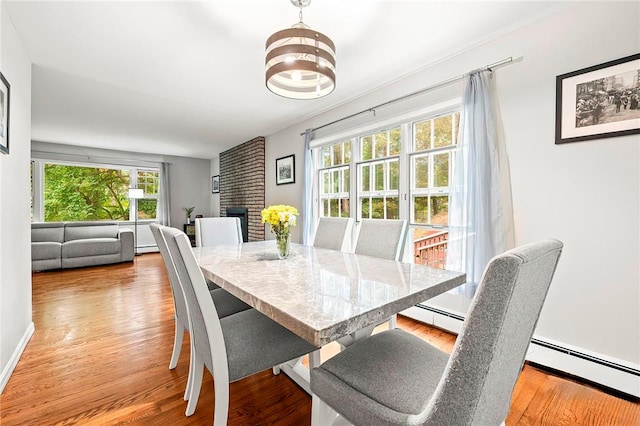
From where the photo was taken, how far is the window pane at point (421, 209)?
2.82 meters

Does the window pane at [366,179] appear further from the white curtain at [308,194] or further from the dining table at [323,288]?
the dining table at [323,288]

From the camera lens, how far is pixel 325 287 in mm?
1245

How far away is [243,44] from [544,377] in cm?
322

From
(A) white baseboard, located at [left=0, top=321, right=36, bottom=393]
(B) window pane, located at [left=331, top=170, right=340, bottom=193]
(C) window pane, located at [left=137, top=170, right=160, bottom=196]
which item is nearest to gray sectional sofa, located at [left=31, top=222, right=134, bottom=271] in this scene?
(C) window pane, located at [left=137, top=170, right=160, bottom=196]

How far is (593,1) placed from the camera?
1.80 metres

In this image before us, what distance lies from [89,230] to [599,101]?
23.4 ft

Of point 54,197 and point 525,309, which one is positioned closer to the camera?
point 525,309

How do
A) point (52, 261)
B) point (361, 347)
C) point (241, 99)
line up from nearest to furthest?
point (361, 347) < point (241, 99) < point (52, 261)

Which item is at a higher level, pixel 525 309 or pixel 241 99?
pixel 241 99

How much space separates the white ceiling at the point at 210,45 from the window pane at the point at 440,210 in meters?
1.23

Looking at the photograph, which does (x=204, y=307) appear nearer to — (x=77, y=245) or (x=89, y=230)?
Answer: (x=77, y=245)

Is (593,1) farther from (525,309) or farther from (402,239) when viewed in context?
(525,309)

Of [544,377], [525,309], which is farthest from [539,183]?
[525,309]

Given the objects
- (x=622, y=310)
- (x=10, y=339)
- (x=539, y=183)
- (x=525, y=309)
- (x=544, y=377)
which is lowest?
(x=544, y=377)
